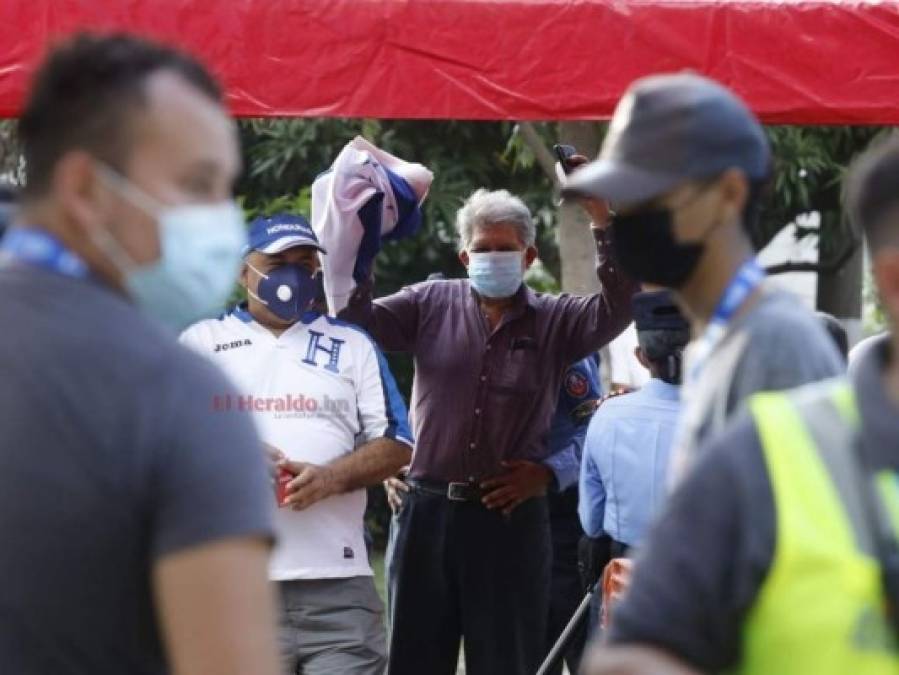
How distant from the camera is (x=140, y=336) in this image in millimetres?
2361

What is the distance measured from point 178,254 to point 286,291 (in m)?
3.46

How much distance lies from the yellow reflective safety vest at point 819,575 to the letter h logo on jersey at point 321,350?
377 centimetres

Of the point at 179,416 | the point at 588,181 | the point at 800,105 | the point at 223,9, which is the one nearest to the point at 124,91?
the point at 179,416

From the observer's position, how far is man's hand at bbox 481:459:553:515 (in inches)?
257

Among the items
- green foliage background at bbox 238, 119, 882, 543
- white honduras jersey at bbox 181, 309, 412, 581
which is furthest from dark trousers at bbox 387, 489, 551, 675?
green foliage background at bbox 238, 119, 882, 543

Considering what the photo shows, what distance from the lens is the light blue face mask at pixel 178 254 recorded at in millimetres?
2420

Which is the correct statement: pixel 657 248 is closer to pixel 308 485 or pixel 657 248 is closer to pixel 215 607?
pixel 215 607

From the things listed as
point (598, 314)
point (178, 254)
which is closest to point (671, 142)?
point (178, 254)

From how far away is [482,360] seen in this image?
6.60 meters

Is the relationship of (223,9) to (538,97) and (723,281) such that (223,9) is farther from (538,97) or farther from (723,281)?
(723,281)

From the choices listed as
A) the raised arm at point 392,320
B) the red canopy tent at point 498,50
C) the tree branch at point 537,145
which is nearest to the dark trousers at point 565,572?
the raised arm at point 392,320

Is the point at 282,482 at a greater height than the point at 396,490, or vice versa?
the point at 282,482

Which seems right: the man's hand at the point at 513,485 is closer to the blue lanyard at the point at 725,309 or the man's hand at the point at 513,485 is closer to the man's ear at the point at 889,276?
the blue lanyard at the point at 725,309

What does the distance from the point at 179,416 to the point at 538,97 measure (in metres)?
3.57
